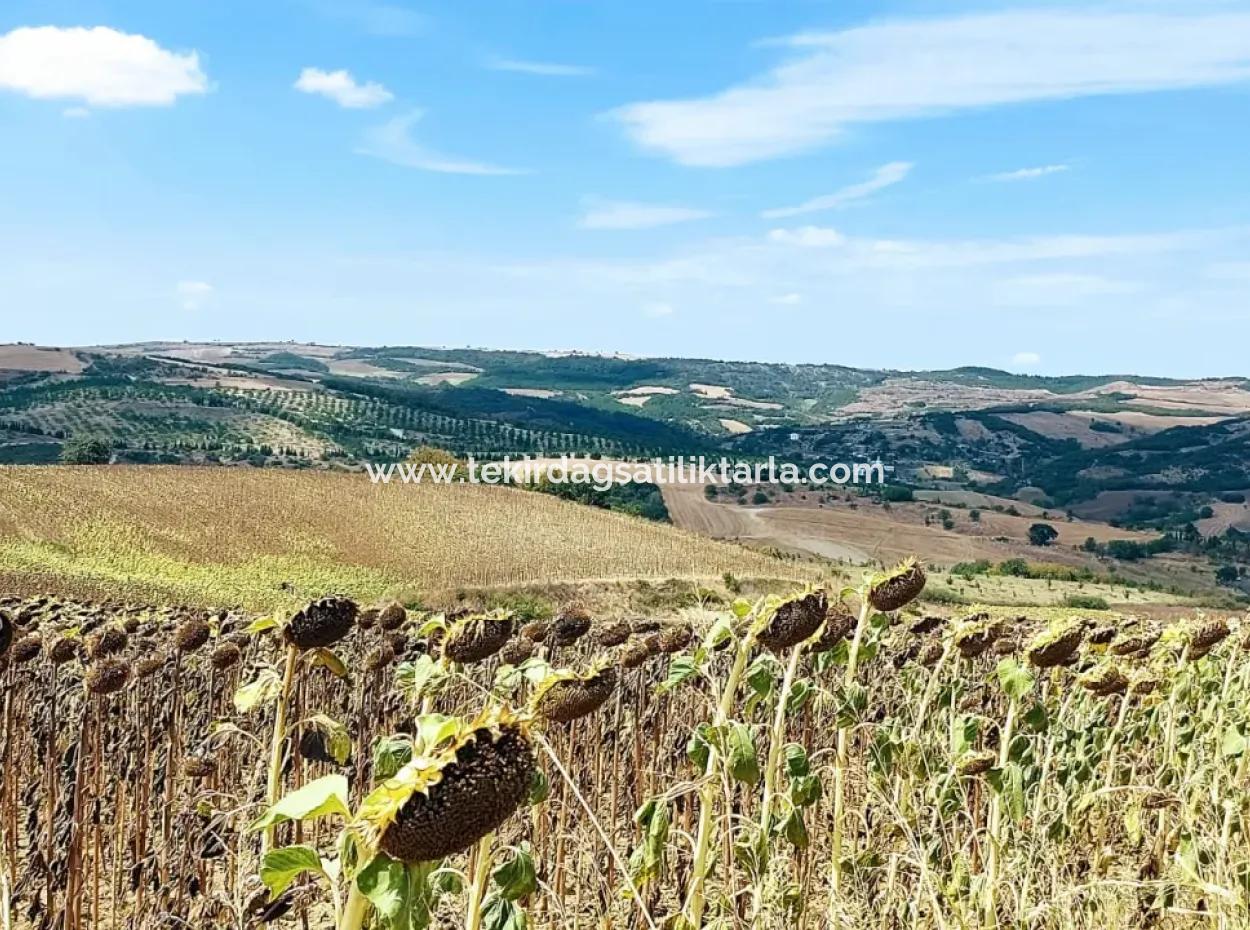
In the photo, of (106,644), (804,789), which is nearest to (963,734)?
(804,789)

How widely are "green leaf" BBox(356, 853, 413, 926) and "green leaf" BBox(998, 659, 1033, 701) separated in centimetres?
291

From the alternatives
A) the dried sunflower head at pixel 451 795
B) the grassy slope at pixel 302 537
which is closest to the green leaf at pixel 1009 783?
the dried sunflower head at pixel 451 795

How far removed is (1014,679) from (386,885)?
300 centimetres

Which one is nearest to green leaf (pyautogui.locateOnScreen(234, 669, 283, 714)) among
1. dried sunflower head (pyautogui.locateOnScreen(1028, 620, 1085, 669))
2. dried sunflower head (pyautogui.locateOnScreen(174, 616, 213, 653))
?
dried sunflower head (pyautogui.locateOnScreen(1028, 620, 1085, 669))

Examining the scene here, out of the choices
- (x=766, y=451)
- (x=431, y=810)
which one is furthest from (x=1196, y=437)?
(x=431, y=810)

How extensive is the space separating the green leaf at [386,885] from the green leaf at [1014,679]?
2914mm

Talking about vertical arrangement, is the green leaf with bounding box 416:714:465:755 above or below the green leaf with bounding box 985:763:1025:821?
above

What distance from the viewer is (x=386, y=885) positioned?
1970 millimetres

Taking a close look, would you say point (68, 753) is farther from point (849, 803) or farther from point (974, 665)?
point (974, 665)

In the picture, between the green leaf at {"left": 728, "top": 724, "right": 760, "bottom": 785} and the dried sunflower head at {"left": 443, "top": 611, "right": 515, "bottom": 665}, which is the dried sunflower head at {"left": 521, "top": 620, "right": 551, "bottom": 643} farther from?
the green leaf at {"left": 728, "top": 724, "right": 760, "bottom": 785}

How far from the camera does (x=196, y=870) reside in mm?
6141

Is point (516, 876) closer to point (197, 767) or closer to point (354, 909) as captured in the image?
point (354, 909)

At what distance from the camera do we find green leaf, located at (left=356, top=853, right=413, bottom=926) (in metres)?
1.95

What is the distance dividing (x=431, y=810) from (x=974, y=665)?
35.8 feet
